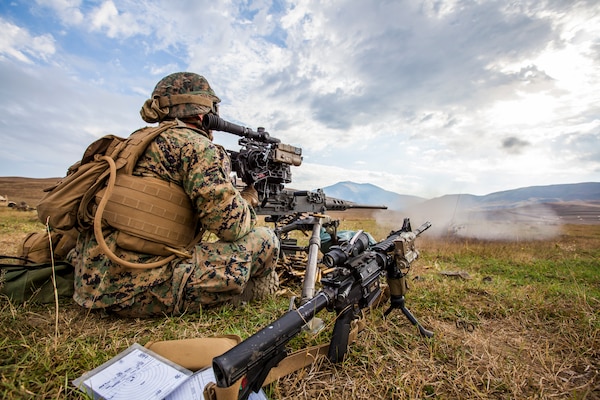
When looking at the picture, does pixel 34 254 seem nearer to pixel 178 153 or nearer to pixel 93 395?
pixel 178 153

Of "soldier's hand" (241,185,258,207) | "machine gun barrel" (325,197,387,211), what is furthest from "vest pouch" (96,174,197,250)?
"machine gun barrel" (325,197,387,211)

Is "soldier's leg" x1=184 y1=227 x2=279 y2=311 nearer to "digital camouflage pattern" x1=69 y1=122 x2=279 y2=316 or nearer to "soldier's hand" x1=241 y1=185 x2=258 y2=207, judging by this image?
"digital camouflage pattern" x1=69 y1=122 x2=279 y2=316

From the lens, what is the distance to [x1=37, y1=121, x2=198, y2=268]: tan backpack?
2496mm

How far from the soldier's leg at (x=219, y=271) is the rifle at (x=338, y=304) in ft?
3.51

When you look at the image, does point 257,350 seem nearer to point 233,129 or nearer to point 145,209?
point 145,209

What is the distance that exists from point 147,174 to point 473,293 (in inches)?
157

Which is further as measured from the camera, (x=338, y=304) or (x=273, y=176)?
(x=273, y=176)

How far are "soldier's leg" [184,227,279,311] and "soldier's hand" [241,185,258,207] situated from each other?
226cm

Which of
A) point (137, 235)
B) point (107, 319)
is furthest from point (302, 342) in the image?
point (107, 319)

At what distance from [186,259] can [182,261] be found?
0.04 metres

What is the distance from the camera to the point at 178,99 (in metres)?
3.15

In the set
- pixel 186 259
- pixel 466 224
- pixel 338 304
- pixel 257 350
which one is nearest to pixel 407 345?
pixel 338 304

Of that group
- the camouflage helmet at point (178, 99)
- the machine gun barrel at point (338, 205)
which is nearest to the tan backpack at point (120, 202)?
the camouflage helmet at point (178, 99)

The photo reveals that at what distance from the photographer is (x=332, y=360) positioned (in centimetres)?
218
